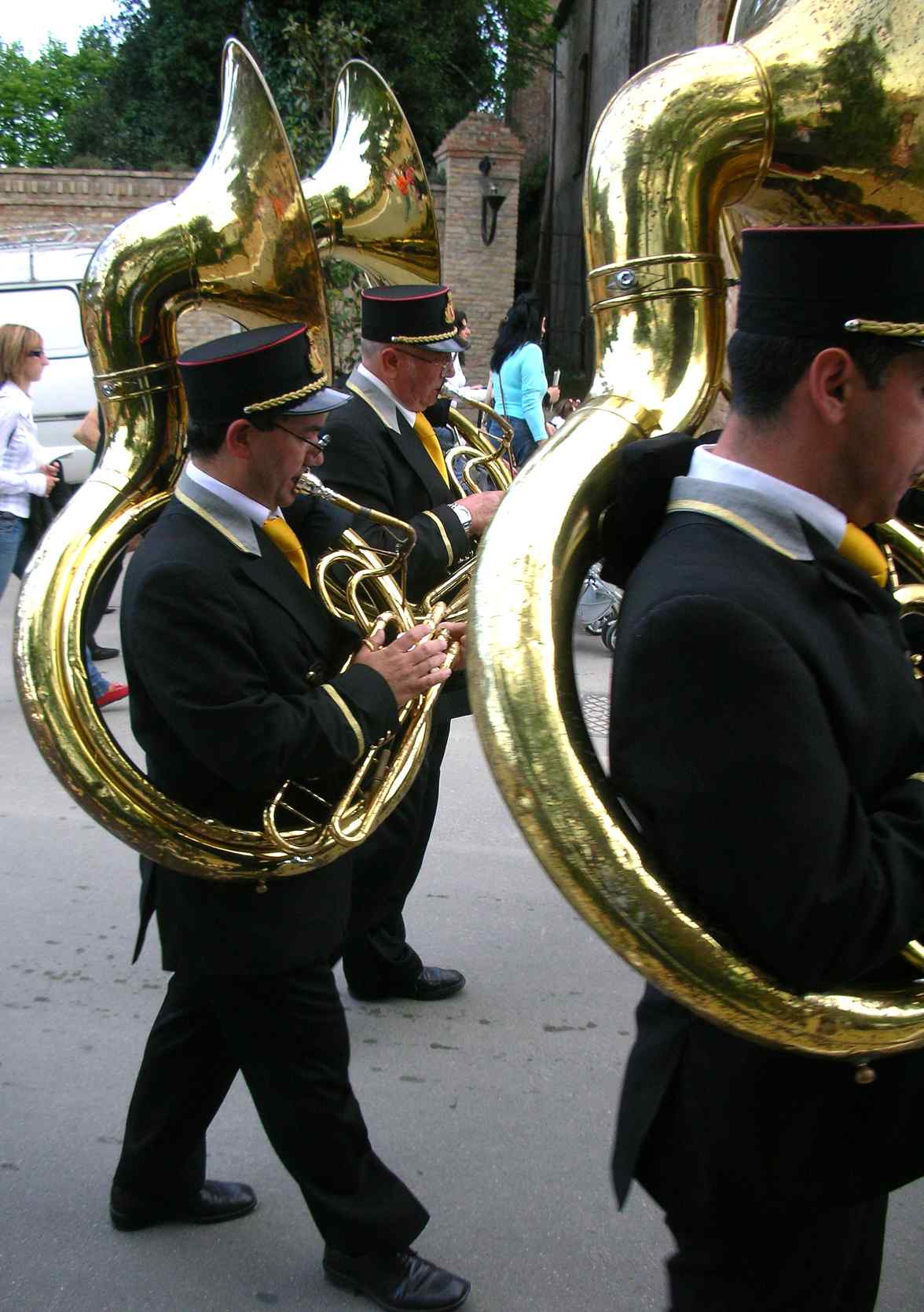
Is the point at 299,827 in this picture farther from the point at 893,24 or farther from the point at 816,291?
the point at 893,24

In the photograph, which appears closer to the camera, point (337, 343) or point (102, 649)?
point (102, 649)

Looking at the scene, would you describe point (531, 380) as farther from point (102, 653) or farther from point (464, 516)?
point (464, 516)

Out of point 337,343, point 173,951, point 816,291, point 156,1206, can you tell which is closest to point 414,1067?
point 156,1206

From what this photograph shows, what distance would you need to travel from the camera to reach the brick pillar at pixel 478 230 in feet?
45.8

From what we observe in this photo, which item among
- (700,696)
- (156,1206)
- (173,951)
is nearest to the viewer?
(700,696)

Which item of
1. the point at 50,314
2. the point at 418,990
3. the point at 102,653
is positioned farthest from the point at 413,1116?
the point at 50,314

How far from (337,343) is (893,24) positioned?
835 centimetres

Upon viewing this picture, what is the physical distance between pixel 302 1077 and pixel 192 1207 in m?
0.62

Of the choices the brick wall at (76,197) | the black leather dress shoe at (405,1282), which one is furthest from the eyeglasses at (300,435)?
the brick wall at (76,197)

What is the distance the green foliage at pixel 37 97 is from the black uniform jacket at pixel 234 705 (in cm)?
3391

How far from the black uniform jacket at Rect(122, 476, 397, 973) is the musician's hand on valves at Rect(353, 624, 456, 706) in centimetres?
4

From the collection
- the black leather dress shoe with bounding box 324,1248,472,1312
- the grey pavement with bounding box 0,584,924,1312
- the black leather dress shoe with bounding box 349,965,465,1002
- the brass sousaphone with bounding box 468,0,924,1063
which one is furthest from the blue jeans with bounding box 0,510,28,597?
the brass sousaphone with bounding box 468,0,924,1063

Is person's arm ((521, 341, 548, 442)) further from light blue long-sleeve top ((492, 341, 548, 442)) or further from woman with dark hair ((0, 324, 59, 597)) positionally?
woman with dark hair ((0, 324, 59, 597))

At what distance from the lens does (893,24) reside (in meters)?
1.48
